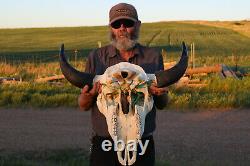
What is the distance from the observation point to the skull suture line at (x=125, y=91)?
4328 millimetres

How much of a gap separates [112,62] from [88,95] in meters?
0.67

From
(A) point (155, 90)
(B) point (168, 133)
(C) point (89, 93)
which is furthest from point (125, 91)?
(B) point (168, 133)

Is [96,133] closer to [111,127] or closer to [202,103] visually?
[111,127]

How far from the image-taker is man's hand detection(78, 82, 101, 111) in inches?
180

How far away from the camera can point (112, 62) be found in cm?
530

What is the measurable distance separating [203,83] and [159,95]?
15.6 meters

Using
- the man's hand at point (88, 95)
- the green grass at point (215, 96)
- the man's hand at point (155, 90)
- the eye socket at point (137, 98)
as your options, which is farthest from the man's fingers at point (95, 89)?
the green grass at point (215, 96)

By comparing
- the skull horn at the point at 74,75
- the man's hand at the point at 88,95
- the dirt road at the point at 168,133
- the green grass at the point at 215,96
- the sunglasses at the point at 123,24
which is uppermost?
the sunglasses at the point at 123,24

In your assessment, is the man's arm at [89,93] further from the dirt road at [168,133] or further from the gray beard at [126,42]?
the dirt road at [168,133]

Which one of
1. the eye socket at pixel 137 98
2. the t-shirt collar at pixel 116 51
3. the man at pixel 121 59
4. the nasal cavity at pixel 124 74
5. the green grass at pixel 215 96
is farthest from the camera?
the green grass at pixel 215 96

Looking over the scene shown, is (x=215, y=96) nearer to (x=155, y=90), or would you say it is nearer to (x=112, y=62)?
(x=112, y=62)

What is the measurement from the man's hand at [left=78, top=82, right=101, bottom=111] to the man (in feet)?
0.11

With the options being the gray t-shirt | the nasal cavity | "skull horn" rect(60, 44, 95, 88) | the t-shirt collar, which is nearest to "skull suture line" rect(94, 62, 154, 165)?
the nasal cavity

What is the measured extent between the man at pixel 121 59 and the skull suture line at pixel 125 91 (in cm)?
50
